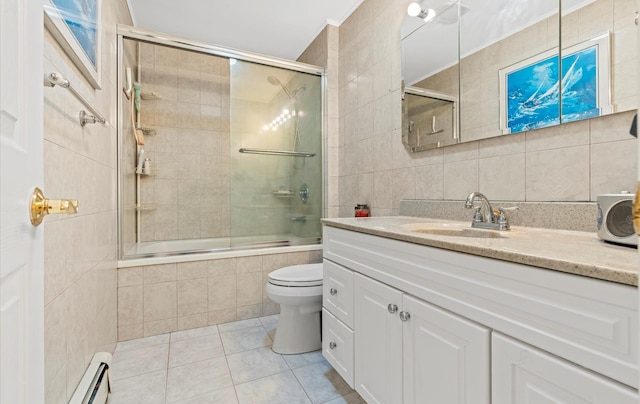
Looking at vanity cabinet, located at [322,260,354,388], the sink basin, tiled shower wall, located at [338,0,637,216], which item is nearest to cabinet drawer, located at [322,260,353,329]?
vanity cabinet, located at [322,260,354,388]

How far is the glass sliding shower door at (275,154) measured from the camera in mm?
2537

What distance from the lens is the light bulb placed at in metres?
1.75

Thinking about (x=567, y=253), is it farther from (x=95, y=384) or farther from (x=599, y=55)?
(x=95, y=384)

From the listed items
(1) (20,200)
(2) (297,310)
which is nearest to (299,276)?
(2) (297,310)

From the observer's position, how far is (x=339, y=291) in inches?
55.9

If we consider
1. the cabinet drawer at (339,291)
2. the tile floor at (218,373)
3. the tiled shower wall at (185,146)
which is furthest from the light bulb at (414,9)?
the tile floor at (218,373)

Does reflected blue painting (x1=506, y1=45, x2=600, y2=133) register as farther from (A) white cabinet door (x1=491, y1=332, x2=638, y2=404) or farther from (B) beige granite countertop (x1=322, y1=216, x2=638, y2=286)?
(A) white cabinet door (x1=491, y1=332, x2=638, y2=404)

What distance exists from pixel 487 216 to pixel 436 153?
1.71 ft

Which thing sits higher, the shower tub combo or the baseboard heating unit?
the shower tub combo

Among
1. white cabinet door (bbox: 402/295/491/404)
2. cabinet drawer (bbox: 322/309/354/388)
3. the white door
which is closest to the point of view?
the white door

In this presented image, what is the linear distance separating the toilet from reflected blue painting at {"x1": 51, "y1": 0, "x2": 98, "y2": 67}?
1417 mm

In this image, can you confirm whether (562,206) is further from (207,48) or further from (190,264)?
(207,48)

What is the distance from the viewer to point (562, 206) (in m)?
1.10

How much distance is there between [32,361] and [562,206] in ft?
5.01
